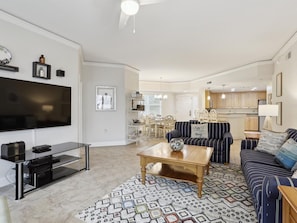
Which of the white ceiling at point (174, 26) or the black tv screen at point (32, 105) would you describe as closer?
the white ceiling at point (174, 26)

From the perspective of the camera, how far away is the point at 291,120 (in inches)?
140

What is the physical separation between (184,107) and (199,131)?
5.81 meters

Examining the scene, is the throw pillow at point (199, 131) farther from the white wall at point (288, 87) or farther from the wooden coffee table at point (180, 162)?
the white wall at point (288, 87)

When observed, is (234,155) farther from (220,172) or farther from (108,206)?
(108,206)

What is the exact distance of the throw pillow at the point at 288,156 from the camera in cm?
217

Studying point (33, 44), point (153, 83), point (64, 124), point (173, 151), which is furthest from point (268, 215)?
point (153, 83)

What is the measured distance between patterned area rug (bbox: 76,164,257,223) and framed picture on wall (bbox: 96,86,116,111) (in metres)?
3.17

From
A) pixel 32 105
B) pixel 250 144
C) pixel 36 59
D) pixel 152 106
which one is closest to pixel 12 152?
pixel 32 105

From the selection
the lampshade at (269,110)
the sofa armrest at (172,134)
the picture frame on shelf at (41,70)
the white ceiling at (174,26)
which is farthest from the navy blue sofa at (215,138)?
the picture frame on shelf at (41,70)

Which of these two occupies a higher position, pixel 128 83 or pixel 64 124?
pixel 128 83

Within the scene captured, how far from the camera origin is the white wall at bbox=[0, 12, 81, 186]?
2792mm

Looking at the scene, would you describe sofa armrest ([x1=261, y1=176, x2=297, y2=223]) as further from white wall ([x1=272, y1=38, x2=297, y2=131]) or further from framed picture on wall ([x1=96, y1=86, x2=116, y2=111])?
framed picture on wall ([x1=96, y1=86, x2=116, y2=111])

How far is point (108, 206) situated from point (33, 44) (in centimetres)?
301

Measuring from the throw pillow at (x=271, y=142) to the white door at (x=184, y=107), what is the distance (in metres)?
6.93
